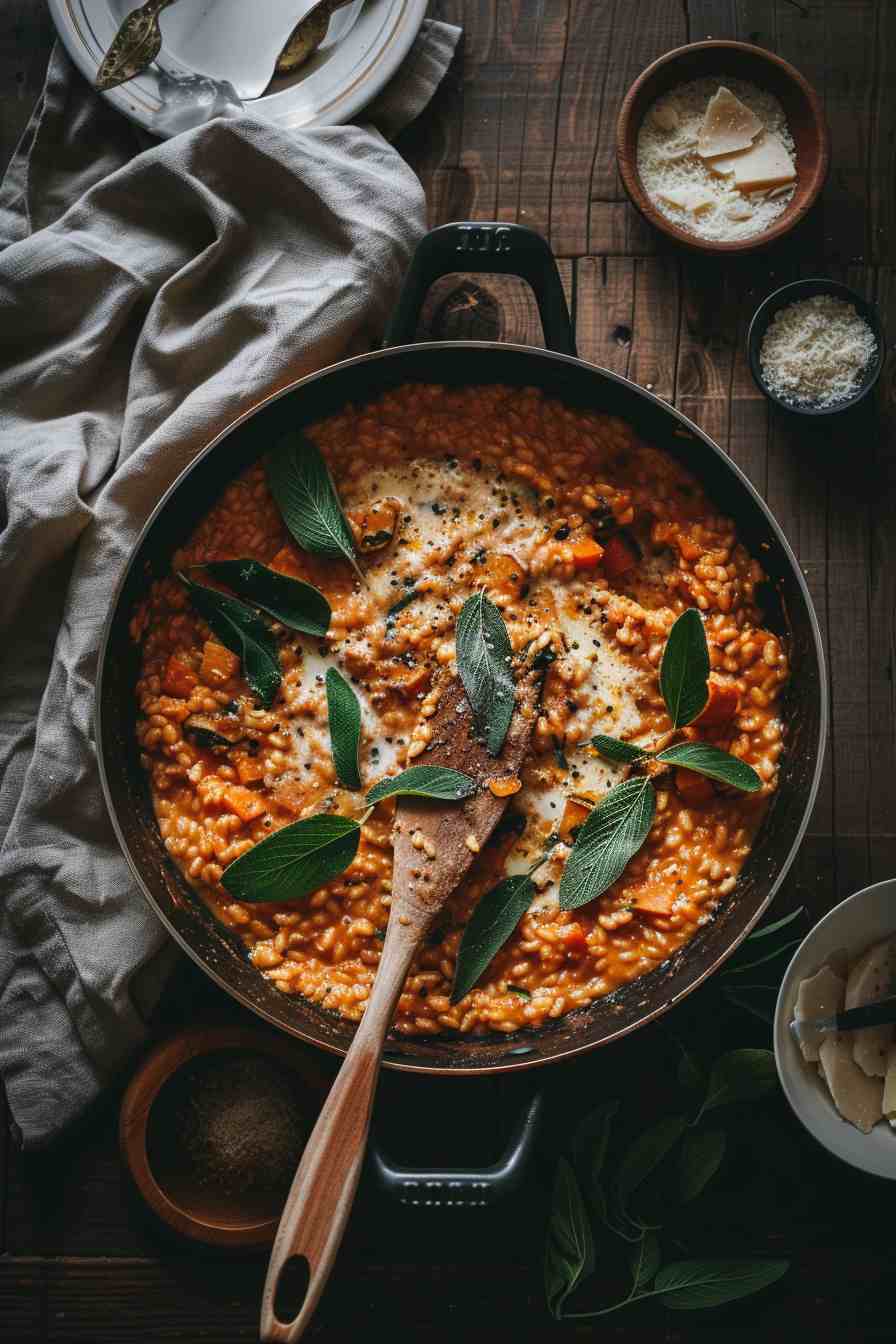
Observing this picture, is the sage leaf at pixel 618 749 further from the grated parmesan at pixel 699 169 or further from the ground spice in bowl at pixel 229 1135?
the grated parmesan at pixel 699 169

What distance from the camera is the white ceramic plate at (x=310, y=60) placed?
3215 mm

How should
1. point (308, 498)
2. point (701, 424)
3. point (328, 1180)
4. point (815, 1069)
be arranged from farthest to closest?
1. point (701, 424)
2. point (308, 498)
3. point (815, 1069)
4. point (328, 1180)

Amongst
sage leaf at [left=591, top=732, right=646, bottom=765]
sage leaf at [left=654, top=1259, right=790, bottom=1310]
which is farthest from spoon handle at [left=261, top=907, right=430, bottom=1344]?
sage leaf at [left=654, top=1259, right=790, bottom=1310]

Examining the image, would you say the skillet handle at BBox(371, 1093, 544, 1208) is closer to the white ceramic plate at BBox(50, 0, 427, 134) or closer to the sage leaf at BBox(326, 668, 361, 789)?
the sage leaf at BBox(326, 668, 361, 789)

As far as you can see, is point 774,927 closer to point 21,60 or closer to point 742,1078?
point 742,1078

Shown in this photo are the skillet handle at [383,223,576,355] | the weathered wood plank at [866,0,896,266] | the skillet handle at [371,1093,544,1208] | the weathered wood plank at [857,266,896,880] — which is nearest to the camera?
the skillet handle at [371,1093,544,1208]

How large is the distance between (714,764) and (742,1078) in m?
0.86

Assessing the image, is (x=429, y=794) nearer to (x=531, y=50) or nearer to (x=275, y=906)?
(x=275, y=906)

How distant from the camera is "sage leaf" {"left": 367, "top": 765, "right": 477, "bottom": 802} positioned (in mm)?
2727

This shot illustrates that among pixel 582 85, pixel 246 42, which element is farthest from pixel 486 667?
pixel 246 42

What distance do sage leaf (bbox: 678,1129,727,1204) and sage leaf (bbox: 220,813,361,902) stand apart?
120 centimetres

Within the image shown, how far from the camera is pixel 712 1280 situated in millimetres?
2926

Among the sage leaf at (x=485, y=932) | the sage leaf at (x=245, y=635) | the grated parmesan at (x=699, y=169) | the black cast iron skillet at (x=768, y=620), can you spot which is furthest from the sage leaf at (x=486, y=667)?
the grated parmesan at (x=699, y=169)

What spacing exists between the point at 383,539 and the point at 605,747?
0.79m
